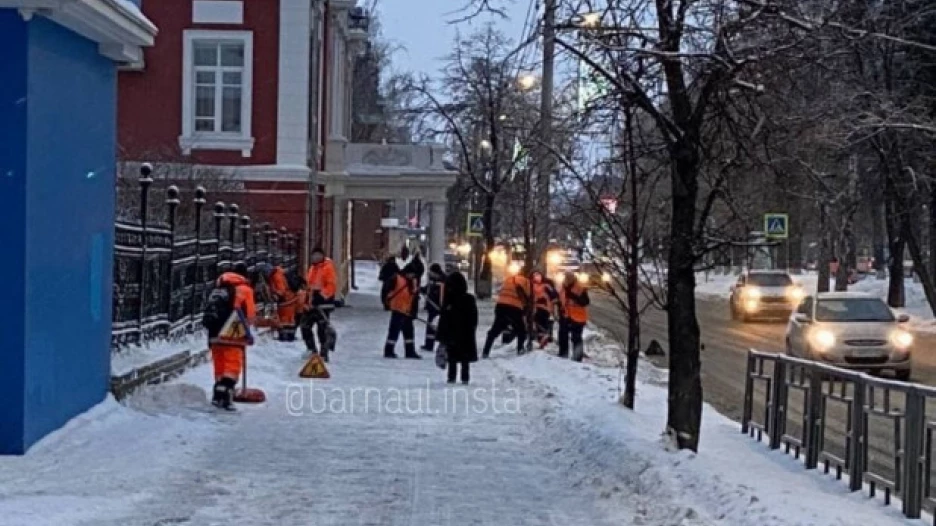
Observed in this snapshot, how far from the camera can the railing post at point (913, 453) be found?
9.36 m

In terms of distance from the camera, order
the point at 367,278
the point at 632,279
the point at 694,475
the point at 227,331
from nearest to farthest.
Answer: the point at 694,475, the point at 227,331, the point at 632,279, the point at 367,278

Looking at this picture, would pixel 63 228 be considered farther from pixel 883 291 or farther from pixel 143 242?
pixel 883 291

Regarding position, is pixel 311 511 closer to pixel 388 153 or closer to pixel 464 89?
pixel 388 153

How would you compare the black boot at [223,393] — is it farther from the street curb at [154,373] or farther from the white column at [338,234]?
the white column at [338,234]

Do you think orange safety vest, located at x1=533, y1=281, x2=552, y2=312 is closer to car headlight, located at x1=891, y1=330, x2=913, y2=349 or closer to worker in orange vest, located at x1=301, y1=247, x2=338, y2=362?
worker in orange vest, located at x1=301, y1=247, x2=338, y2=362

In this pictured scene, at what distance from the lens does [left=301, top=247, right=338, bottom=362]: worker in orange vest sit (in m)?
23.3

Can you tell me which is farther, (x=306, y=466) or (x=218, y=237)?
(x=218, y=237)

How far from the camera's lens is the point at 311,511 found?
1030 centimetres

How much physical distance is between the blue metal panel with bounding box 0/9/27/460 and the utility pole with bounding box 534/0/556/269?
4.23 metres

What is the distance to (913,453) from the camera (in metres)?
9.44

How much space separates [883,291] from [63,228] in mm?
53641

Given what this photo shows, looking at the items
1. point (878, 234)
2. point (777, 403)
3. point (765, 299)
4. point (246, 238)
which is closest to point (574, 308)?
point (246, 238)

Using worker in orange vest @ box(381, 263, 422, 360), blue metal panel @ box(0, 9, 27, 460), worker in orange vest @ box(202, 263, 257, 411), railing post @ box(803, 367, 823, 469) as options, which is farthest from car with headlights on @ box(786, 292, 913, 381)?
blue metal panel @ box(0, 9, 27, 460)

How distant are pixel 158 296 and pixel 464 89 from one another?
109ft
